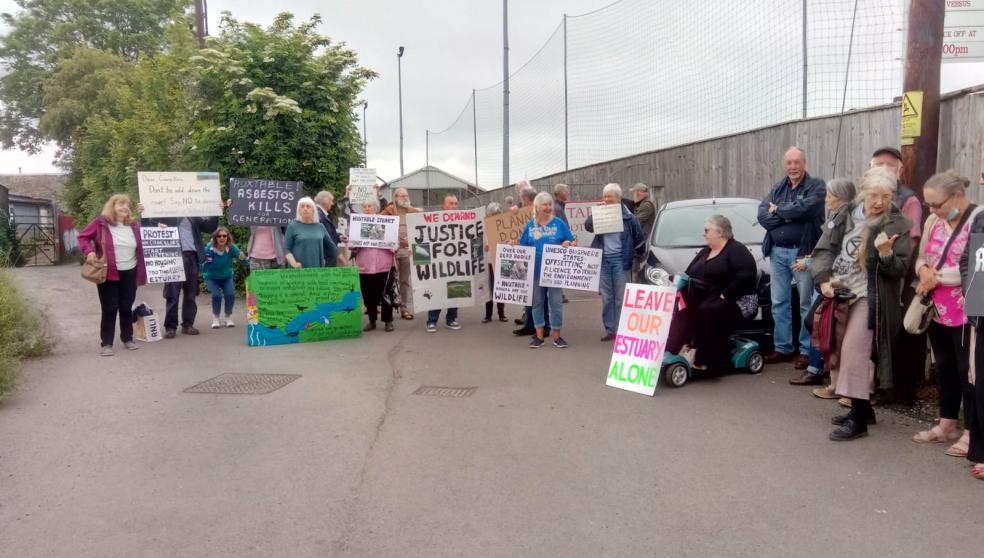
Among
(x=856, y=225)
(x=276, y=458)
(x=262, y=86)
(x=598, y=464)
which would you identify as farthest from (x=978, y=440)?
(x=262, y=86)

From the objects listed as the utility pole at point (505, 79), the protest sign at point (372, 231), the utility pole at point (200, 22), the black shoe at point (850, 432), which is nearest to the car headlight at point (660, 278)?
the black shoe at point (850, 432)

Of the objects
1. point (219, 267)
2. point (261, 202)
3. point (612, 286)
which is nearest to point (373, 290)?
point (261, 202)

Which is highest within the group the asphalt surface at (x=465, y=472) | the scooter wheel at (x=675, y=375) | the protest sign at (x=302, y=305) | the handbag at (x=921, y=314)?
the handbag at (x=921, y=314)

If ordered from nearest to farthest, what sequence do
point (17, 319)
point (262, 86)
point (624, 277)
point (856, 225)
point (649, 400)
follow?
point (856, 225) → point (649, 400) → point (17, 319) → point (624, 277) → point (262, 86)

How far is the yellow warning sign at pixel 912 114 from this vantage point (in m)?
6.19

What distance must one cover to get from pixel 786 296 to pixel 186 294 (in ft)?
25.8

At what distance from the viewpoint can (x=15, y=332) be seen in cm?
833

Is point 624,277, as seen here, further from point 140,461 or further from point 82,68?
point 82,68

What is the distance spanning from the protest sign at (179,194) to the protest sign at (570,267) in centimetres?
491

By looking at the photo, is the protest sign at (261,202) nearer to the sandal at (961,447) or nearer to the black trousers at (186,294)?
the black trousers at (186,294)

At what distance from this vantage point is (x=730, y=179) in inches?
497

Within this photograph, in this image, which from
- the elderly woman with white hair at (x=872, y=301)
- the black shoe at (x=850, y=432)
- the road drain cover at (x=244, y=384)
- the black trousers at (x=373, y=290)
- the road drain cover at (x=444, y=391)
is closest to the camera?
the elderly woman with white hair at (x=872, y=301)

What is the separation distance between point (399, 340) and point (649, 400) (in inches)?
168

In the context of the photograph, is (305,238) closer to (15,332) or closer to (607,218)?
(15,332)
